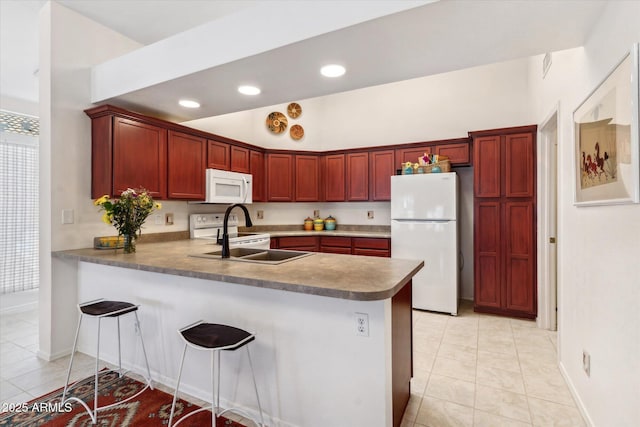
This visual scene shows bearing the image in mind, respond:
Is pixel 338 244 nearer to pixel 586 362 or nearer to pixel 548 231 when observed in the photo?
pixel 548 231

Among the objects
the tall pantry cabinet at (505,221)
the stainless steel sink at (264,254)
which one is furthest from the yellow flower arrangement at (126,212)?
the tall pantry cabinet at (505,221)

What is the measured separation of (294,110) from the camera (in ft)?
17.0

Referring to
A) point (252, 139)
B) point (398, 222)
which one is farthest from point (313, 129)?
point (398, 222)

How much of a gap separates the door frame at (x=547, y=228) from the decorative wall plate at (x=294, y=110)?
134 inches

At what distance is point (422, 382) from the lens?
219cm

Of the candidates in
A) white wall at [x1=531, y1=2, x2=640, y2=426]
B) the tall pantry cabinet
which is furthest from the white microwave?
white wall at [x1=531, y1=2, x2=640, y2=426]

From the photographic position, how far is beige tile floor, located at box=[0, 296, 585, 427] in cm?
184

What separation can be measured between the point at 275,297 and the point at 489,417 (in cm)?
145

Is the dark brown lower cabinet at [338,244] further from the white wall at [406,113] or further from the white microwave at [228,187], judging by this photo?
the white wall at [406,113]

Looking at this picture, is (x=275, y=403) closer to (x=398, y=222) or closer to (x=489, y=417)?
(x=489, y=417)

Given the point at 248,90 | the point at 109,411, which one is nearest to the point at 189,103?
the point at 248,90

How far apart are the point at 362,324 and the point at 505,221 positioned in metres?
2.84

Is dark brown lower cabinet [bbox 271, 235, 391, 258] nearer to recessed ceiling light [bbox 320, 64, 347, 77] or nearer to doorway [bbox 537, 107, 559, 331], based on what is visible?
doorway [bbox 537, 107, 559, 331]

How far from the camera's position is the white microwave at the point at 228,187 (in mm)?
3537
